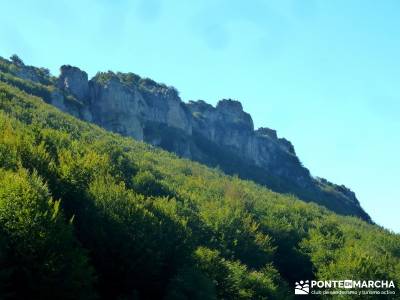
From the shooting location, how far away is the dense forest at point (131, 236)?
31812 millimetres

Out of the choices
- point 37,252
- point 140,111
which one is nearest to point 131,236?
point 37,252

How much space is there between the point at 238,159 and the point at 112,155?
12544 cm

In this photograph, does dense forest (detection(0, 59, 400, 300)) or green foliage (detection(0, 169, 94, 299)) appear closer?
green foliage (detection(0, 169, 94, 299))

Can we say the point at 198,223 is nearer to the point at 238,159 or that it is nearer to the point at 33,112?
the point at 33,112

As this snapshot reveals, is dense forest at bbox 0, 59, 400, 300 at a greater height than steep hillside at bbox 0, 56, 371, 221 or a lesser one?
lesser

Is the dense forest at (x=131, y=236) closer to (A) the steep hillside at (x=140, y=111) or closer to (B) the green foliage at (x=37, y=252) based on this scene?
(B) the green foliage at (x=37, y=252)

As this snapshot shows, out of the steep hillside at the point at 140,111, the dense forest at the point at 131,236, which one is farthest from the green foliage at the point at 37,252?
the steep hillside at the point at 140,111

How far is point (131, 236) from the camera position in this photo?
42812 mm

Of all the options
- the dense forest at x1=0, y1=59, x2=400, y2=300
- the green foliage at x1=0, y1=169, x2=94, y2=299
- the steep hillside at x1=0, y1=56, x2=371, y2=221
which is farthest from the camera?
the steep hillside at x1=0, y1=56, x2=371, y2=221

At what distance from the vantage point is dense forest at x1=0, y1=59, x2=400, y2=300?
3181cm

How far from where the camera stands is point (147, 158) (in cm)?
9469

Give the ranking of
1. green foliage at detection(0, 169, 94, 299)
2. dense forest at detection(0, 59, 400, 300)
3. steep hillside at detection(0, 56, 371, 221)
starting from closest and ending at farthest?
green foliage at detection(0, 169, 94, 299), dense forest at detection(0, 59, 400, 300), steep hillside at detection(0, 56, 371, 221)

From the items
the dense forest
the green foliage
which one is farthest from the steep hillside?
the green foliage

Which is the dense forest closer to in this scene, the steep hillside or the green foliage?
the green foliage
